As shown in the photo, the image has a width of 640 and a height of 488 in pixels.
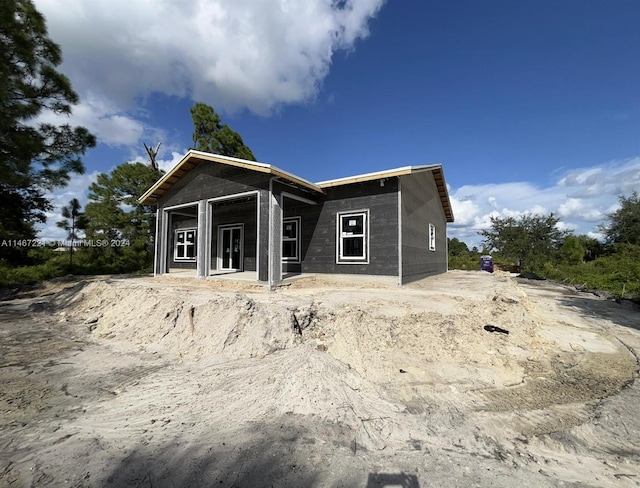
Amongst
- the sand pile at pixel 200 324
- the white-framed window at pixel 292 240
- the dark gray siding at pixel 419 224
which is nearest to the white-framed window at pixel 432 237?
the dark gray siding at pixel 419 224

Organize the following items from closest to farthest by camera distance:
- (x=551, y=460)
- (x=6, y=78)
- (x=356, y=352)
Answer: (x=551, y=460) → (x=356, y=352) → (x=6, y=78)

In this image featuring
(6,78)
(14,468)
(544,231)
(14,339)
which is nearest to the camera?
(14,468)

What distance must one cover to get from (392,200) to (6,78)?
40.3ft

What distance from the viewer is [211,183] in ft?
36.6

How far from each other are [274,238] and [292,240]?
2.89 meters

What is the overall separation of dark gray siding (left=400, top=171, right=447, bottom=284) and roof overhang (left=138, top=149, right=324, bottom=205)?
10.9 feet

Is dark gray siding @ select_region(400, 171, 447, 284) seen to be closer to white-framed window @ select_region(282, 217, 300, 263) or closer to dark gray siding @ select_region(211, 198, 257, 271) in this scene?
white-framed window @ select_region(282, 217, 300, 263)

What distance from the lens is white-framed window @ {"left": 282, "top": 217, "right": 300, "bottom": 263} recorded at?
12.0 meters

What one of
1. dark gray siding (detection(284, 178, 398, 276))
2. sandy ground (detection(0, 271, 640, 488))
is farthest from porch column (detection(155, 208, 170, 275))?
sandy ground (detection(0, 271, 640, 488))

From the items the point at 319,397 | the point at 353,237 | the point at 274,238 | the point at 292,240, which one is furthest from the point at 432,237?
the point at 319,397

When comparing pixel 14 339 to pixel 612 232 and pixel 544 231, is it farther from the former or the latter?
pixel 612 232

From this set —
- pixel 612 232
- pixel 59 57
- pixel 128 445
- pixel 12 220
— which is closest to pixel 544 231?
pixel 612 232

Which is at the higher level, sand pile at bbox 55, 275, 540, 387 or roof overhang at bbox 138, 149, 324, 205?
roof overhang at bbox 138, 149, 324, 205

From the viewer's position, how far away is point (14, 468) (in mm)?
2354
